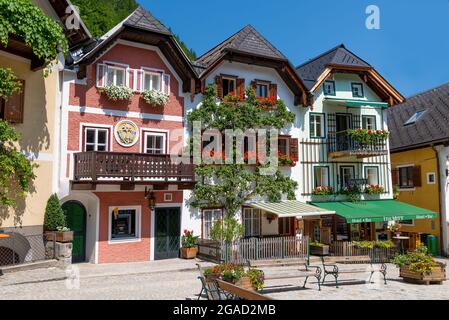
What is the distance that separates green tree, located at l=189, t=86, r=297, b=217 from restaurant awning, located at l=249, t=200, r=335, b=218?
536mm

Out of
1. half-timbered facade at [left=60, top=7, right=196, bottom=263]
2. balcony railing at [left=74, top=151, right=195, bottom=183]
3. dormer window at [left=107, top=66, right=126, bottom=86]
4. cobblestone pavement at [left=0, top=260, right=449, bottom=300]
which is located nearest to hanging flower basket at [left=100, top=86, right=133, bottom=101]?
half-timbered facade at [left=60, top=7, right=196, bottom=263]

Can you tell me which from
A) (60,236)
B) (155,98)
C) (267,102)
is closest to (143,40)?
(155,98)

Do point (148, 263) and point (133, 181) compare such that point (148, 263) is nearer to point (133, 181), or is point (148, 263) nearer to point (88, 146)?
point (133, 181)

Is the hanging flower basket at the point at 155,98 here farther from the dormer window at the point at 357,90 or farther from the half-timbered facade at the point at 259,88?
the dormer window at the point at 357,90

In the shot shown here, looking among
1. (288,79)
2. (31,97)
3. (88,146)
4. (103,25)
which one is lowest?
(88,146)

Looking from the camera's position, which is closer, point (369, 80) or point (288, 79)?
point (288, 79)

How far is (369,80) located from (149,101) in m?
13.6

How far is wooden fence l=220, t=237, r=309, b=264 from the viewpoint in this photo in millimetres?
18672

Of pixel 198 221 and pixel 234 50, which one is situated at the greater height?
pixel 234 50

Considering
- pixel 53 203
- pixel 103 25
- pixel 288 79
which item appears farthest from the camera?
pixel 103 25

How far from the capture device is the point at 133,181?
17797mm

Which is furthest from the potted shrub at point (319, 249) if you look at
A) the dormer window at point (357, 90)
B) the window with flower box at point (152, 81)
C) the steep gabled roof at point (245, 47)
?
the window with flower box at point (152, 81)

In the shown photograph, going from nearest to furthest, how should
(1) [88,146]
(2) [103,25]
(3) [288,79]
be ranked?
(1) [88,146], (3) [288,79], (2) [103,25]

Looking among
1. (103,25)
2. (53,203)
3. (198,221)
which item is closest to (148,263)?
(198,221)
